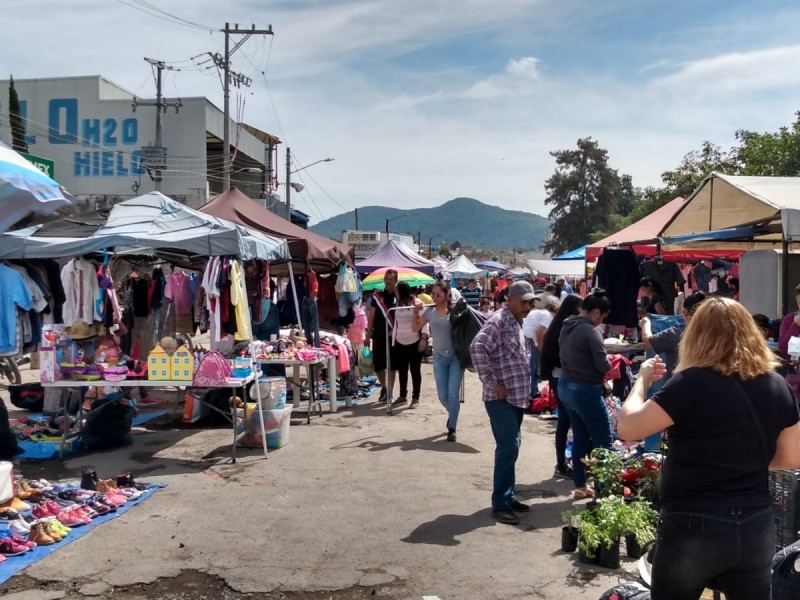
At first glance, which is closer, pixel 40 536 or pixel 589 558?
pixel 589 558

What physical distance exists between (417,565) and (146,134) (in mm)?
38294

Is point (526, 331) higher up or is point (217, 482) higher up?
point (526, 331)

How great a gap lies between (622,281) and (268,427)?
5138 mm

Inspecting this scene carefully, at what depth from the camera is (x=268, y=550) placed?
5.25 metres

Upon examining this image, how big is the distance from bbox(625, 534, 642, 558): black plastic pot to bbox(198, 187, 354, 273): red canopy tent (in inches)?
272

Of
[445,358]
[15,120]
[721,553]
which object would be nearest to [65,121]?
[15,120]

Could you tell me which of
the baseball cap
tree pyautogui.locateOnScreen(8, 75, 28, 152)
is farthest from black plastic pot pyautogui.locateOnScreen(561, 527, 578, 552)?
tree pyautogui.locateOnScreen(8, 75, 28, 152)

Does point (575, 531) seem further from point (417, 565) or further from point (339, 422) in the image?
point (339, 422)

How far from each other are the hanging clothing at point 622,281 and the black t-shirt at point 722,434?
7.14 m

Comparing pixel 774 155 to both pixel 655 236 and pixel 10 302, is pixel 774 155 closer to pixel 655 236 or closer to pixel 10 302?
pixel 655 236

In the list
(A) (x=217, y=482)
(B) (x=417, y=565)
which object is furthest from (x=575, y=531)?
(A) (x=217, y=482)

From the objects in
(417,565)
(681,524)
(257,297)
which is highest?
(257,297)

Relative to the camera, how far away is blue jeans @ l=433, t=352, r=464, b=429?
8.66 m

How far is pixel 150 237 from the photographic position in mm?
7555
